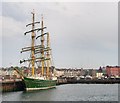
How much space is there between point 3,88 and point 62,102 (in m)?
26.9

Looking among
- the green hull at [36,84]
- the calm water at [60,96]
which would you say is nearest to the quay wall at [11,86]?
the green hull at [36,84]

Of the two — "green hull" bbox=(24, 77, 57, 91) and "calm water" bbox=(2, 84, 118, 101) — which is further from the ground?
"green hull" bbox=(24, 77, 57, 91)

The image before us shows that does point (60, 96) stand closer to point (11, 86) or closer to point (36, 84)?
point (11, 86)

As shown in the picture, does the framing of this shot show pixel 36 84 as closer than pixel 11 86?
No

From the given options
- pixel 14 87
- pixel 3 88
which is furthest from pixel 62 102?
pixel 14 87

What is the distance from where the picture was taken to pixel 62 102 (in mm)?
41188

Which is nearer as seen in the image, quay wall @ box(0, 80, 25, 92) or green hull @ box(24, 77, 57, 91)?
quay wall @ box(0, 80, 25, 92)

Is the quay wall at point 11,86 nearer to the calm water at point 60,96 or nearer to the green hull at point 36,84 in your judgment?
the green hull at point 36,84

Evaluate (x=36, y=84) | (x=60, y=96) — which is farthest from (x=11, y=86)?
(x=60, y=96)

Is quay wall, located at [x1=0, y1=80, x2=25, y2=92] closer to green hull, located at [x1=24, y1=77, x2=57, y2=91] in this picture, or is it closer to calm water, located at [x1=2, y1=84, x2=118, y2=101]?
green hull, located at [x1=24, y1=77, x2=57, y2=91]

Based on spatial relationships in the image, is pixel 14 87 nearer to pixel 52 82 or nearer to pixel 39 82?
pixel 39 82

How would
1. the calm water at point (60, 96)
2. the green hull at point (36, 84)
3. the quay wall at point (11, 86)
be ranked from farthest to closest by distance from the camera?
the green hull at point (36, 84) < the quay wall at point (11, 86) < the calm water at point (60, 96)

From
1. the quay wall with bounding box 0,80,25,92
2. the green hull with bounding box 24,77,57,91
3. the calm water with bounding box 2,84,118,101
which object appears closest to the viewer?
the calm water with bounding box 2,84,118,101

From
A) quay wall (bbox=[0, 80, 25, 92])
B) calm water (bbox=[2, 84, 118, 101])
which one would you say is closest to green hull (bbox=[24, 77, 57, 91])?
quay wall (bbox=[0, 80, 25, 92])
